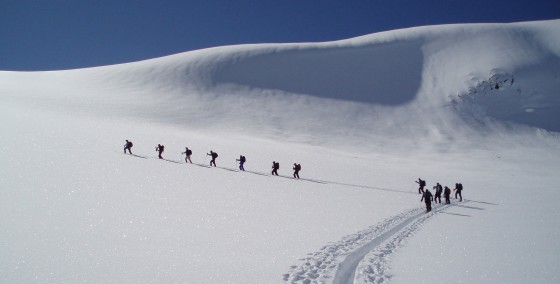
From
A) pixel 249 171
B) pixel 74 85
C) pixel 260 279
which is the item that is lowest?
pixel 260 279

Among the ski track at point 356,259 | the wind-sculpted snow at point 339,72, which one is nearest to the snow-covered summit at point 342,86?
the wind-sculpted snow at point 339,72

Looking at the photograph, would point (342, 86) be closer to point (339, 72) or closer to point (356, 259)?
point (339, 72)

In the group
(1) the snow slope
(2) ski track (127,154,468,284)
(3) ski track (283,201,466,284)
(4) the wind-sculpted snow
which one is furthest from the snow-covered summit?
(3) ski track (283,201,466,284)

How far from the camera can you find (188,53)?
75000mm

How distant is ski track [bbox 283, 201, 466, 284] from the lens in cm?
702

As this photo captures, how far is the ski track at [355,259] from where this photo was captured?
7.02m

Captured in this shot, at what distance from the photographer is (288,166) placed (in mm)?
28047

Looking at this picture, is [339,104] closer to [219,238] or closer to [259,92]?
[259,92]

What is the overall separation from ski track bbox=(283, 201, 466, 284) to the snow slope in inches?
2.2

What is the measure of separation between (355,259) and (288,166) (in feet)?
65.1

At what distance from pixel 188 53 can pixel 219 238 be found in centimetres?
7061

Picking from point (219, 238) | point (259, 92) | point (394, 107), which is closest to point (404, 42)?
point (394, 107)

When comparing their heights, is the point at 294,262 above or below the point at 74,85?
below

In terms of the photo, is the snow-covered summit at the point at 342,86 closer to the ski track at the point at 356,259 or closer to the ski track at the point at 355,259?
→ the ski track at the point at 356,259
